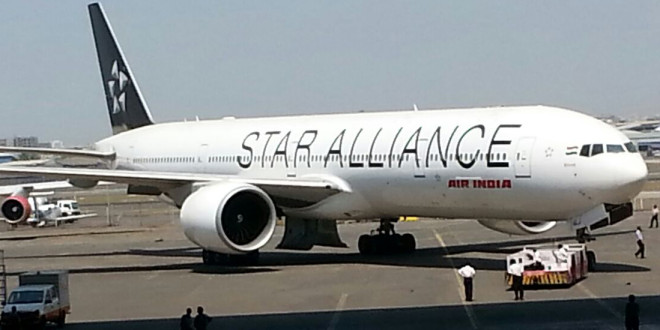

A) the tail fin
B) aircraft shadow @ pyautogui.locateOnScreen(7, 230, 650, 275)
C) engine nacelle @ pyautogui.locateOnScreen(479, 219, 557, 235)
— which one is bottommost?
aircraft shadow @ pyautogui.locateOnScreen(7, 230, 650, 275)

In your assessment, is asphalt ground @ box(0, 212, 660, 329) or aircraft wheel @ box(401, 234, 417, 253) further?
aircraft wheel @ box(401, 234, 417, 253)

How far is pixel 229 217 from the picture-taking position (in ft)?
108

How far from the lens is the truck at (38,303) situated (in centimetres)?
2252

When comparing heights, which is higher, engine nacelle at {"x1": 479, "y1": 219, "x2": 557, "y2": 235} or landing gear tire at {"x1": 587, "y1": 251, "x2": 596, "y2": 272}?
engine nacelle at {"x1": 479, "y1": 219, "x2": 557, "y2": 235}

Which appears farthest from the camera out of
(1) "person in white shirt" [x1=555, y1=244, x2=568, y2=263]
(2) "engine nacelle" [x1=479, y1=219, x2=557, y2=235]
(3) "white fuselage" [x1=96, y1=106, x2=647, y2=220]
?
(2) "engine nacelle" [x1=479, y1=219, x2=557, y2=235]

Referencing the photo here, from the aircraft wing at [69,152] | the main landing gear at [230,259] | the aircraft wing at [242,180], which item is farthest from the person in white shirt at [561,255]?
the aircraft wing at [69,152]

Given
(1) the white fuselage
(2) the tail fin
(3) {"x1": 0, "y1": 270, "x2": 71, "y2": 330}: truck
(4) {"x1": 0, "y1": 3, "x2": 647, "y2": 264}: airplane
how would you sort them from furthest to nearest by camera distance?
(2) the tail fin < (4) {"x1": 0, "y1": 3, "x2": 647, "y2": 264}: airplane < (1) the white fuselage < (3) {"x1": 0, "y1": 270, "x2": 71, "y2": 330}: truck

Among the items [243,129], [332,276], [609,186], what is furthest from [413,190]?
[243,129]

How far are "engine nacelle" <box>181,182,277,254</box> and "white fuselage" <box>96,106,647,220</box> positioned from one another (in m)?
2.26

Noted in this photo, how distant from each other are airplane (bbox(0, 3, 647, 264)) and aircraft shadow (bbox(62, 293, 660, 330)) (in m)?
5.22

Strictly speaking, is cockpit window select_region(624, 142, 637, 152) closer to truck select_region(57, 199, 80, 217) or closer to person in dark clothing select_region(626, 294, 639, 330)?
person in dark clothing select_region(626, 294, 639, 330)

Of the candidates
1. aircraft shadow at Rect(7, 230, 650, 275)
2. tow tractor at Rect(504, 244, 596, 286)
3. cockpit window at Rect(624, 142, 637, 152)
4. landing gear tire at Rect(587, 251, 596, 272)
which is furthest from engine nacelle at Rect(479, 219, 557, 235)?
tow tractor at Rect(504, 244, 596, 286)

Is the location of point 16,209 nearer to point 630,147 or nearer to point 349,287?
point 349,287

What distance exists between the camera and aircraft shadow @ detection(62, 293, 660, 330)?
2077 centimetres
